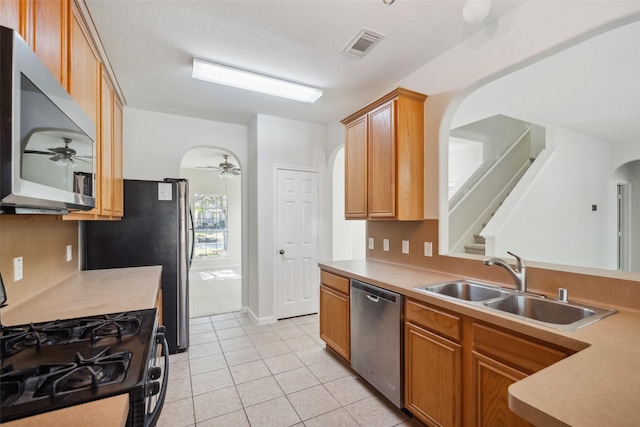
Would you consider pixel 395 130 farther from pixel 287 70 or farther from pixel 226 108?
pixel 226 108

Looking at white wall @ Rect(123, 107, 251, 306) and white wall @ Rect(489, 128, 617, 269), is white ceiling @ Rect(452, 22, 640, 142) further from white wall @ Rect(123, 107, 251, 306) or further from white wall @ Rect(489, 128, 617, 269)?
white wall @ Rect(123, 107, 251, 306)

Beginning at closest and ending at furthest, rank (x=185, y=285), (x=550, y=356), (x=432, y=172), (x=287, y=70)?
(x=550, y=356)
(x=432, y=172)
(x=287, y=70)
(x=185, y=285)

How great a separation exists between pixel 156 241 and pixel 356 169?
84.8 inches

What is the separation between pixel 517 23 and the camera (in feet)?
6.32

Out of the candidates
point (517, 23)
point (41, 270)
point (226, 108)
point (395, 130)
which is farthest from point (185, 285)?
point (517, 23)

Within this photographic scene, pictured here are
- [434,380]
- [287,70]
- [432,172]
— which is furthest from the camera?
[287,70]

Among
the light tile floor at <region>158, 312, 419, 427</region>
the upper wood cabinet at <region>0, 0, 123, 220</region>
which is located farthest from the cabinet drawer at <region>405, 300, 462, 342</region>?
the upper wood cabinet at <region>0, 0, 123, 220</region>

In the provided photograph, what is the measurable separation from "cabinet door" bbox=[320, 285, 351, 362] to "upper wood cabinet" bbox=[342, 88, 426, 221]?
0.83m

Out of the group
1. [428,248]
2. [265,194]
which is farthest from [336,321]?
[265,194]

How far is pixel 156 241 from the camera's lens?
9.83 feet

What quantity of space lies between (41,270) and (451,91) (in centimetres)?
324

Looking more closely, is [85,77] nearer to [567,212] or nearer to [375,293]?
[375,293]

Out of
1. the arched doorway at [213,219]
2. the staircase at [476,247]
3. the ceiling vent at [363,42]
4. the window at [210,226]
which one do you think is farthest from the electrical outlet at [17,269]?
the window at [210,226]

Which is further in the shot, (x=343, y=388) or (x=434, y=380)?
(x=343, y=388)
